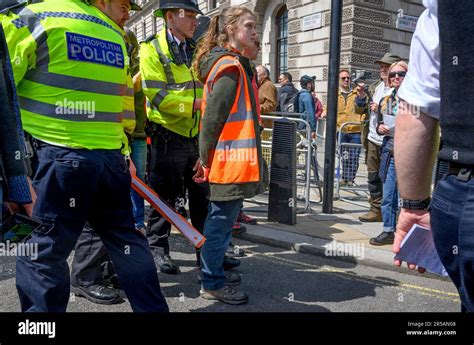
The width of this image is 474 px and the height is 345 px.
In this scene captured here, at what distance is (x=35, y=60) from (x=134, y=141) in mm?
2722

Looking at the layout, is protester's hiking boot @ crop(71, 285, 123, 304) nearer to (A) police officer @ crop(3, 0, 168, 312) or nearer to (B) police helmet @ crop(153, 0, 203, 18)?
(A) police officer @ crop(3, 0, 168, 312)

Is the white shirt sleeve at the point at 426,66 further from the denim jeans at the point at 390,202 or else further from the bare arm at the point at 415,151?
the denim jeans at the point at 390,202

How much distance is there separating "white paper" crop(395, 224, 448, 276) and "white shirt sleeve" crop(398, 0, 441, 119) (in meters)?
0.43

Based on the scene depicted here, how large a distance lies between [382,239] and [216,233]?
7.99 ft

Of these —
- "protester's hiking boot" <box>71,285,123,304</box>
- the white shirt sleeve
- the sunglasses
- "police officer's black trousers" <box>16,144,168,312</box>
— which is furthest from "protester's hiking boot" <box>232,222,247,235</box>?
the white shirt sleeve

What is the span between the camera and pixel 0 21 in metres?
2.13

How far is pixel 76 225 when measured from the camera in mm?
2354

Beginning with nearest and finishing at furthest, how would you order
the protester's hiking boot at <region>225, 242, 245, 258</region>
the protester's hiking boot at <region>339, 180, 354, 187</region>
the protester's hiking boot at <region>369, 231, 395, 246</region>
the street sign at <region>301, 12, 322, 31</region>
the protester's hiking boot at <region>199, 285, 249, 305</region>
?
the protester's hiking boot at <region>199, 285, 249, 305</region> → the protester's hiking boot at <region>225, 242, 245, 258</region> → the protester's hiking boot at <region>369, 231, 395, 246</region> → the protester's hiking boot at <region>339, 180, 354, 187</region> → the street sign at <region>301, 12, 322, 31</region>

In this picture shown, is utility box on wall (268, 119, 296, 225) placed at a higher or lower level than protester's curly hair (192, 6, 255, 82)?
lower

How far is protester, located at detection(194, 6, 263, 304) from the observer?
10.2 ft

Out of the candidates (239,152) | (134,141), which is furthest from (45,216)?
(134,141)

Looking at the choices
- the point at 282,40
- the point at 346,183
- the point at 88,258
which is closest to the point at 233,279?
the point at 88,258

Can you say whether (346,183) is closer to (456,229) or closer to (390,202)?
(390,202)

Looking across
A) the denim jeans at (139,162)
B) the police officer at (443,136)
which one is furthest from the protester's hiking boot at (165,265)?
the police officer at (443,136)
